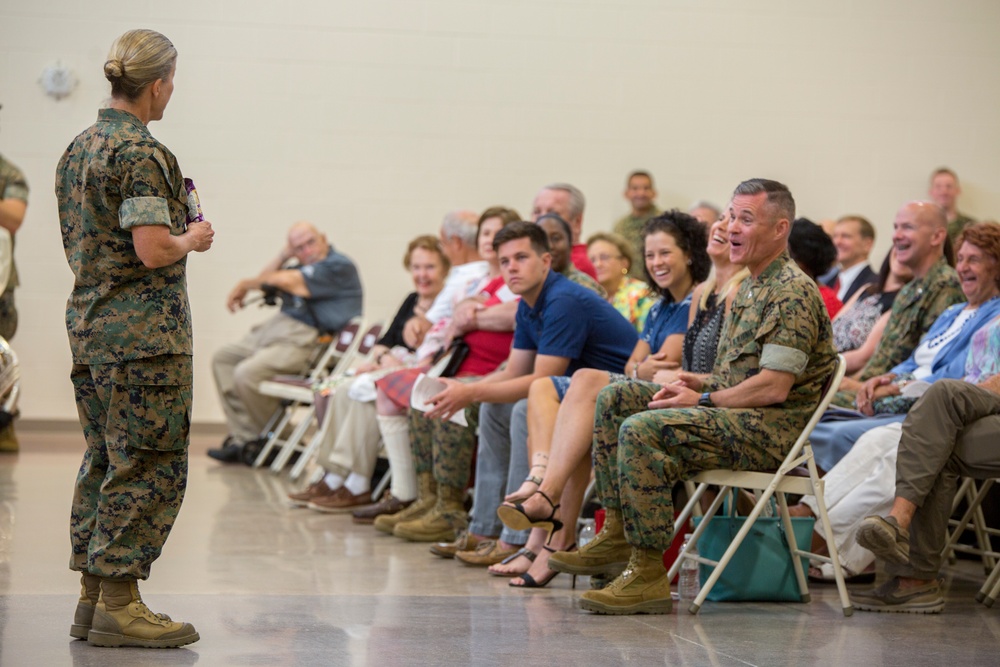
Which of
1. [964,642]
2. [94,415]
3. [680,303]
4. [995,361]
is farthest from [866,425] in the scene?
[94,415]

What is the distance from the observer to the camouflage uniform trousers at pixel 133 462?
8.55ft

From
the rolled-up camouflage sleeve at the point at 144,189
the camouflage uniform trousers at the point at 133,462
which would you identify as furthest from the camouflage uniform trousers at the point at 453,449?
the rolled-up camouflage sleeve at the point at 144,189

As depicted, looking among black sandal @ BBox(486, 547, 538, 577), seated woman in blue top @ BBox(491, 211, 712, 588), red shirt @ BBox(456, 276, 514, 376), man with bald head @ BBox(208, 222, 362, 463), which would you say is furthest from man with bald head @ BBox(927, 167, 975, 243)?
black sandal @ BBox(486, 547, 538, 577)

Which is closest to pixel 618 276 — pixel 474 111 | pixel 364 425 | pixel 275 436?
pixel 364 425

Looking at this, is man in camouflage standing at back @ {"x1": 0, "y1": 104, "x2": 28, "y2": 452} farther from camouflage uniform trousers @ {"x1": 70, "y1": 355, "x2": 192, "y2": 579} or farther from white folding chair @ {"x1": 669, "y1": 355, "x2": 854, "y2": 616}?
white folding chair @ {"x1": 669, "y1": 355, "x2": 854, "y2": 616}

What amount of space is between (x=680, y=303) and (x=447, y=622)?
4.87ft

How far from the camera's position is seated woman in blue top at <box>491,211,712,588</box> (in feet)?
11.9

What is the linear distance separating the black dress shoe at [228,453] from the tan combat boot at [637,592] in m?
4.17

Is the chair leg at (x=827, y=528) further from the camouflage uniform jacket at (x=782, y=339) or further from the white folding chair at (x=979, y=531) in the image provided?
the white folding chair at (x=979, y=531)

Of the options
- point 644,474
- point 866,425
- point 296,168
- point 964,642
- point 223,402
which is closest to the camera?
point 964,642

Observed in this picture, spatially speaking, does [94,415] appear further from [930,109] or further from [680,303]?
[930,109]

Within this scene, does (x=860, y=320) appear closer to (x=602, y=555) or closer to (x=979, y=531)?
(x=979, y=531)

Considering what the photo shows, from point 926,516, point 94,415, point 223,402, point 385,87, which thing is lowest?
point 223,402

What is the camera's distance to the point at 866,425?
3.90 m
